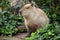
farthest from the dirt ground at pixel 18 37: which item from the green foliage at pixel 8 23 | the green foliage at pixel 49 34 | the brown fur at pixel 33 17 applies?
the green foliage at pixel 49 34

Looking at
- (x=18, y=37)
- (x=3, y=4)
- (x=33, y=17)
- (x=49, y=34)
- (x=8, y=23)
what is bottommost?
(x=49, y=34)

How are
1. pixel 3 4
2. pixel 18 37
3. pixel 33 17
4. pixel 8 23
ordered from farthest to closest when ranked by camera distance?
pixel 3 4, pixel 8 23, pixel 18 37, pixel 33 17

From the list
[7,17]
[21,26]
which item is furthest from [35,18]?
[7,17]

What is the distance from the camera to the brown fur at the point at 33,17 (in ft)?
22.5

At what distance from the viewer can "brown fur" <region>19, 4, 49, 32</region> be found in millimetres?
6871

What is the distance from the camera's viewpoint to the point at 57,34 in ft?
17.1

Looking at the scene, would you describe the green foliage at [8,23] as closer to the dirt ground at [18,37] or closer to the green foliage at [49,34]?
the dirt ground at [18,37]

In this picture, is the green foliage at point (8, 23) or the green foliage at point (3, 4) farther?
the green foliage at point (3, 4)

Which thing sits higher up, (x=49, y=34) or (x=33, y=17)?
(x=33, y=17)

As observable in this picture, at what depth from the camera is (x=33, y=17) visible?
6.96 metres

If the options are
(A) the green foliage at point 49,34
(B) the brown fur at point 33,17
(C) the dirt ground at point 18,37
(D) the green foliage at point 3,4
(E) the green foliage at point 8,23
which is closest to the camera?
(A) the green foliage at point 49,34

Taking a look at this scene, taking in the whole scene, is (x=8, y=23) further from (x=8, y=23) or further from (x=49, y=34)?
(x=49, y=34)

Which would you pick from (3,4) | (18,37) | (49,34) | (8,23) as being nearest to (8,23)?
(8,23)

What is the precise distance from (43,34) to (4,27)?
2482 millimetres
